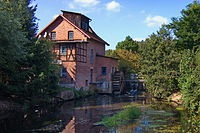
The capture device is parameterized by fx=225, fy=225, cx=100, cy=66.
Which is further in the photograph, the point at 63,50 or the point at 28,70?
the point at 63,50

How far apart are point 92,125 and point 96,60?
2076 cm

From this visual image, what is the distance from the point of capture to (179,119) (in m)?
13.6

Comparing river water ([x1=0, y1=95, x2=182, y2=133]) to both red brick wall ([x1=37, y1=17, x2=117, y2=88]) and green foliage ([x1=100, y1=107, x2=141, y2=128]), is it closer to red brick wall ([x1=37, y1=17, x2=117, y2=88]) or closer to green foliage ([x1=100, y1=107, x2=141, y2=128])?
green foliage ([x1=100, y1=107, x2=141, y2=128])

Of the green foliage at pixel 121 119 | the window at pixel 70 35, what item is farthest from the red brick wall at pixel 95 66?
the green foliage at pixel 121 119

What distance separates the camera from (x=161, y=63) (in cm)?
2434

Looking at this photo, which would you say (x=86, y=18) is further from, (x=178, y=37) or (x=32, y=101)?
(x=32, y=101)

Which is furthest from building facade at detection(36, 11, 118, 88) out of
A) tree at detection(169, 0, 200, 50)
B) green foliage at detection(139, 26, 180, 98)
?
tree at detection(169, 0, 200, 50)

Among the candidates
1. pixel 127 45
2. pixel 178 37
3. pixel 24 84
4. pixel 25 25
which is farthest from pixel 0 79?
pixel 127 45

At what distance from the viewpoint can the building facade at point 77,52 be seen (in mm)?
27156

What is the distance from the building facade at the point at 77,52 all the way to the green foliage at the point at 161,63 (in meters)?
7.10

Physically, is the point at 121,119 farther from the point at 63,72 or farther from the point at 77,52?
the point at 63,72

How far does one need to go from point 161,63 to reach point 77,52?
995 cm

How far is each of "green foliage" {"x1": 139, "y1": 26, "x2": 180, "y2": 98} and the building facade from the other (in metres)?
7.10

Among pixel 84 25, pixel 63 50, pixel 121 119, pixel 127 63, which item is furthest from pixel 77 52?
pixel 121 119
